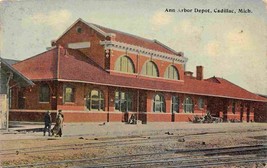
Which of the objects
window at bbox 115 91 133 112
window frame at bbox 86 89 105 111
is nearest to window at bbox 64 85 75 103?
window frame at bbox 86 89 105 111

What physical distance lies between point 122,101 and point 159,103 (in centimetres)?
197

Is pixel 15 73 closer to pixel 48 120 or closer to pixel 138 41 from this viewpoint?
pixel 48 120

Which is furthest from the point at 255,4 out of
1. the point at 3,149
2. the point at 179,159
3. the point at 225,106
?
the point at 225,106

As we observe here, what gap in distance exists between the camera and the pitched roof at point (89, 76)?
1018cm

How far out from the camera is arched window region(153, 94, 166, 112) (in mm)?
15062

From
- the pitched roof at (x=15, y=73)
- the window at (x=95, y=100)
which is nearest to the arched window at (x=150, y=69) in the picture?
the window at (x=95, y=100)

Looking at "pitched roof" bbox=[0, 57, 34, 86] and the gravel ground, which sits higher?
"pitched roof" bbox=[0, 57, 34, 86]

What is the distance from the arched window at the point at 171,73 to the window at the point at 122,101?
1685 millimetres

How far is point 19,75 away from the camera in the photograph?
383 inches

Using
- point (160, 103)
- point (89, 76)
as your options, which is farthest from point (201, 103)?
point (89, 76)

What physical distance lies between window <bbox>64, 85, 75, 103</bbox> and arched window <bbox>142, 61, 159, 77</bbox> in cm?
347

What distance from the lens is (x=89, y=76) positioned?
12.0 meters

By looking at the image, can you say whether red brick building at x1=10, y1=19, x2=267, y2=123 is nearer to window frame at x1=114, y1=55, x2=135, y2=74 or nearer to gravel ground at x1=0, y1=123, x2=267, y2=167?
window frame at x1=114, y1=55, x2=135, y2=74


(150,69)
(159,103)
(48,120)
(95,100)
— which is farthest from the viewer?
(159,103)
